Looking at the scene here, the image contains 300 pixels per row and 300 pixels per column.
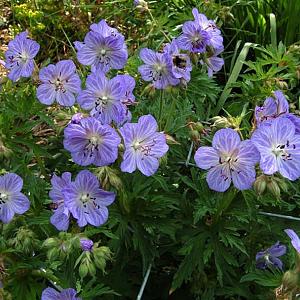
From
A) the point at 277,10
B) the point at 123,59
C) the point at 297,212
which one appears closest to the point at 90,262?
the point at 123,59

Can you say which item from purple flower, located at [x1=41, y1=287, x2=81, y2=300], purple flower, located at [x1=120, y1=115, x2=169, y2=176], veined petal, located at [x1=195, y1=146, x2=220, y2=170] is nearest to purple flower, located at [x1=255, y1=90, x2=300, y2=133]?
veined petal, located at [x1=195, y1=146, x2=220, y2=170]

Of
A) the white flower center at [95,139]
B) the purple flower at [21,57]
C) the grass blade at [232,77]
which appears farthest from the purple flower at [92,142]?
the grass blade at [232,77]

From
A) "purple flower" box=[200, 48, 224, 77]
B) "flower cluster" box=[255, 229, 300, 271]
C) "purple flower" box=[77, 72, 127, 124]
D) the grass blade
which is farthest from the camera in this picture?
the grass blade

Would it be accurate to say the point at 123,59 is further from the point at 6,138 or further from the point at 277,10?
the point at 277,10

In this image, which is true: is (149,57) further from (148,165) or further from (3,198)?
(3,198)

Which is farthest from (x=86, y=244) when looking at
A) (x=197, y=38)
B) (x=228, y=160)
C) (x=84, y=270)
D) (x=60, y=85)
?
(x=197, y=38)

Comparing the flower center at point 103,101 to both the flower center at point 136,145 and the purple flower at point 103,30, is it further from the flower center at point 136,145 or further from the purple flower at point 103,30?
the purple flower at point 103,30

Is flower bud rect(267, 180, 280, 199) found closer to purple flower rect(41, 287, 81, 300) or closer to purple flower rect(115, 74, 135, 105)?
purple flower rect(115, 74, 135, 105)
